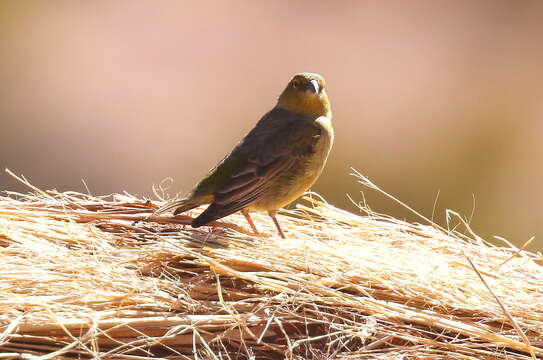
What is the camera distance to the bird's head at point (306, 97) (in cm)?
505

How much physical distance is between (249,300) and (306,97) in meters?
1.89

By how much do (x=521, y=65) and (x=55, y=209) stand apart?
12.7 m

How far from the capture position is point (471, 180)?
1191 cm

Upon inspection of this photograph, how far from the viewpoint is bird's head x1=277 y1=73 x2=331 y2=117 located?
5.05 metres

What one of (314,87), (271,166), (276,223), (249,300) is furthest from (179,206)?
(314,87)

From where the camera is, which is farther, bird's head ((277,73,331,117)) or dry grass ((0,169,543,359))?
bird's head ((277,73,331,117))

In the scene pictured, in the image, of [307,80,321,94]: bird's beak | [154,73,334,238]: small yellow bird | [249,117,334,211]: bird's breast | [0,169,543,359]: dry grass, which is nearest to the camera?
[0,169,543,359]: dry grass

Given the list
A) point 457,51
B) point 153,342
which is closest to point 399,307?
point 153,342

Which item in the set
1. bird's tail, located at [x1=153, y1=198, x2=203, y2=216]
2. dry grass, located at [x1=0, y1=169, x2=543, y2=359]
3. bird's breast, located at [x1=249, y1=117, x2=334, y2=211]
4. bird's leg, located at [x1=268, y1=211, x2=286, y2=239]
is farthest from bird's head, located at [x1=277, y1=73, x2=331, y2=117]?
dry grass, located at [x1=0, y1=169, x2=543, y2=359]

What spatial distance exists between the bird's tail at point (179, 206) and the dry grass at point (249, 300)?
1.05 ft

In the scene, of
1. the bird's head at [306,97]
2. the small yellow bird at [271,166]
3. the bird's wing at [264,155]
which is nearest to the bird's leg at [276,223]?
the small yellow bird at [271,166]

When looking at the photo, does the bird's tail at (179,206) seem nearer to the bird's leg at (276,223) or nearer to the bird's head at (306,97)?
the bird's leg at (276,223)

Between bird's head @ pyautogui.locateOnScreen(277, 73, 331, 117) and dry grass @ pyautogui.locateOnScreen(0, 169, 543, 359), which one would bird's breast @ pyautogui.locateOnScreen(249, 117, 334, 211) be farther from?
dry grass @ pyautogui.locateOnScreen(0, 169, 543, 359)

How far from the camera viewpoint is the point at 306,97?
5.05 m
